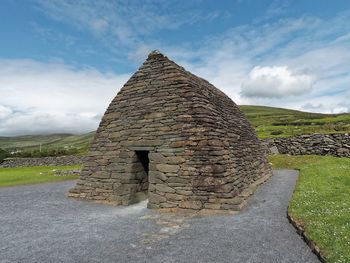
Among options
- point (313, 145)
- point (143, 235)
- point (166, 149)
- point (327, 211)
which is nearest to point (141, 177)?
point (166, 149)

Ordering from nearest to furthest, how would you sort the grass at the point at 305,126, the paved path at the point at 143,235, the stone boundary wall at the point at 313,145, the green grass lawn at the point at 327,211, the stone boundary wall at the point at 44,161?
1. the green grass lawn at the point at 327,211
2. the paved path at the point at 143,235
3. the stone boundary wall at the point at 313,145
4. the grass at the point at 305,126
5. the stone boundary wall at the point at 44,161

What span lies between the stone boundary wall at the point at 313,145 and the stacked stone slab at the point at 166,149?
16.8 metres

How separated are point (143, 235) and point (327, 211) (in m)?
5.41

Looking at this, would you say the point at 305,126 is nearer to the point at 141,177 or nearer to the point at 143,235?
the point at 141,177

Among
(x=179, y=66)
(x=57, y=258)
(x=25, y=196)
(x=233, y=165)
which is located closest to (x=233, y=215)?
(x=233, y=165)

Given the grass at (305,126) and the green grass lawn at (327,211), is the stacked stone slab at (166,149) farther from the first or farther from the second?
the grass at (305,126)

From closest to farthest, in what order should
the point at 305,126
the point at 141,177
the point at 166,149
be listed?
the point at 166,149 < the point at 141,177 < the point at 305,126

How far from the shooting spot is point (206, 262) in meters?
6.54

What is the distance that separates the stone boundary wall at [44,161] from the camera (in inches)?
1560

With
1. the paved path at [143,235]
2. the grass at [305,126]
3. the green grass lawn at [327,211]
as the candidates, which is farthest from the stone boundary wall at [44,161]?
the green grass lawn at [327,211]

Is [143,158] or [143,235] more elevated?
[143,158]

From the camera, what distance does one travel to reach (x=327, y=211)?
30.2 ft

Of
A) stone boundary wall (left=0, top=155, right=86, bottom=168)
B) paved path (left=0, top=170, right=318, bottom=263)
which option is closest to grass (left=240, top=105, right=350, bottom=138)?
stone boundary wall (left=0, top=155, right=86, bottom=168)

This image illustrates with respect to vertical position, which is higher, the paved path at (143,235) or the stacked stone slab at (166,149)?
the stacked stone slab at (166,149)
